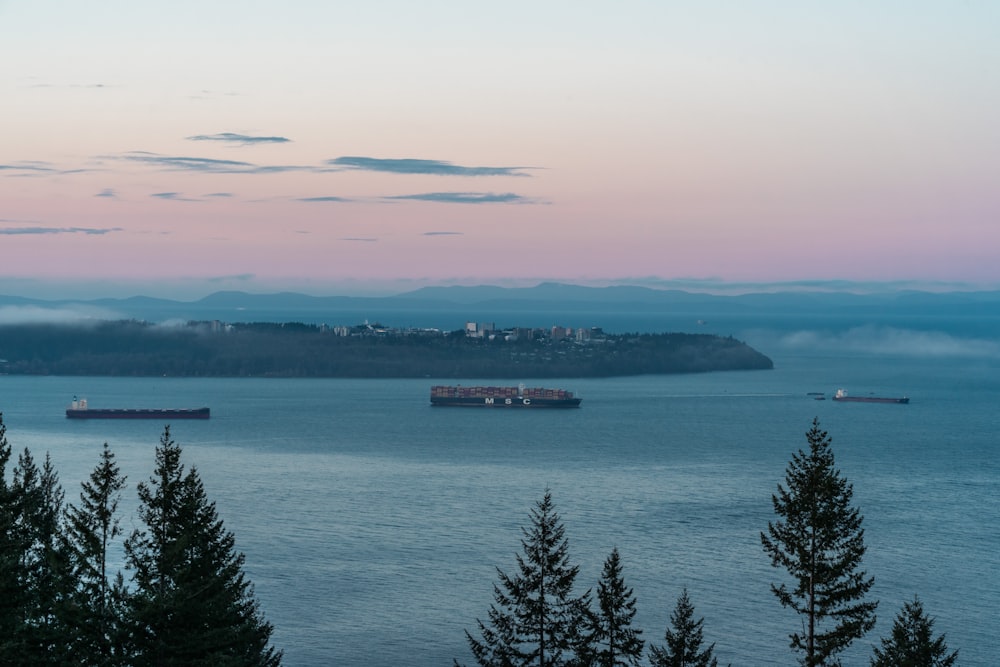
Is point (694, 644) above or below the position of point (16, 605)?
below

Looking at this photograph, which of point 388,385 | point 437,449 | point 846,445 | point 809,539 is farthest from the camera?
point 388,385

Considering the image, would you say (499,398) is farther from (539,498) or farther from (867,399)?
(539,498)

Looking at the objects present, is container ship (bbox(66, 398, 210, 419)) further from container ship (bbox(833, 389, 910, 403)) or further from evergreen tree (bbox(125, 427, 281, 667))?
evergreen tree (bbox(125, 427, 281, 667))

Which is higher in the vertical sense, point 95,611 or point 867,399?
point 95,611

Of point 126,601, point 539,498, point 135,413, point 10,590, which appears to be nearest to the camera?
point 10,590

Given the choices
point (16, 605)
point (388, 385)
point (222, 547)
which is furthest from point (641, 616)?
point (388, 385)

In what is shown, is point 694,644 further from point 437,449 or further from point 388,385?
point 388,385

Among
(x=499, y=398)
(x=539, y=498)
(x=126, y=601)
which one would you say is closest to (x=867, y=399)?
(x=499, y=398)
